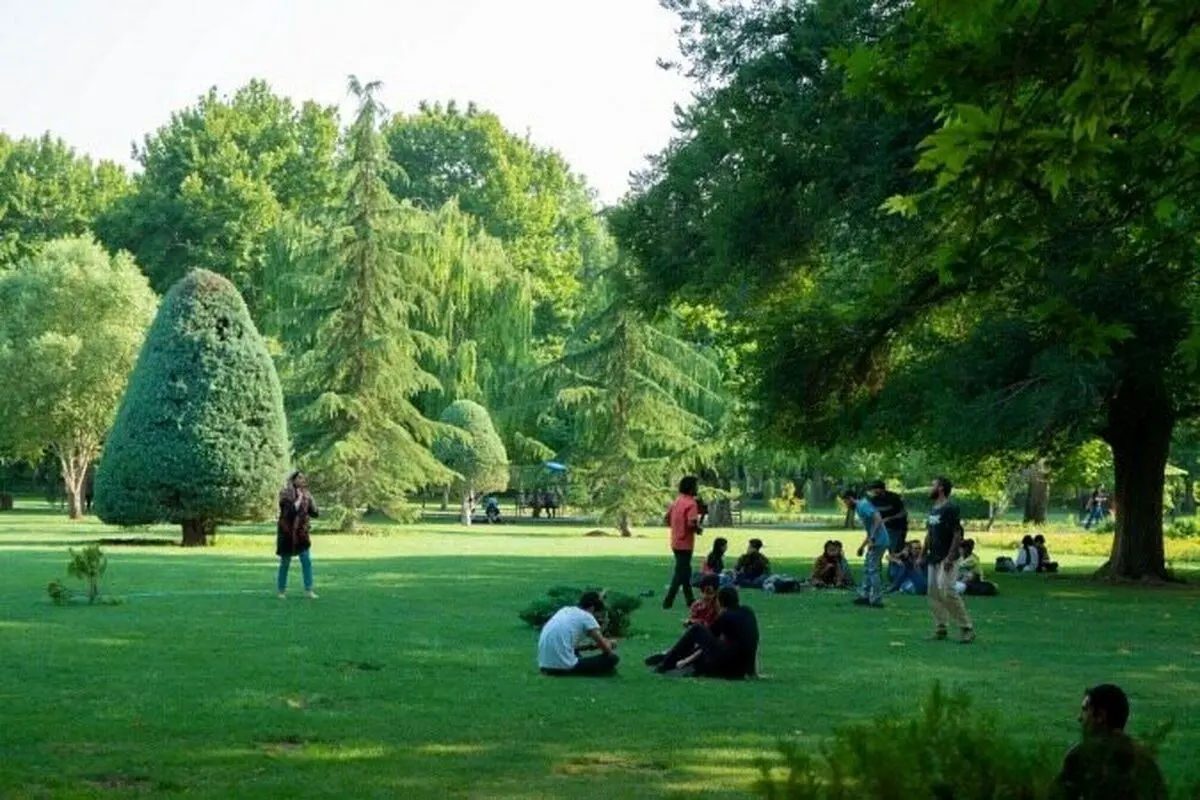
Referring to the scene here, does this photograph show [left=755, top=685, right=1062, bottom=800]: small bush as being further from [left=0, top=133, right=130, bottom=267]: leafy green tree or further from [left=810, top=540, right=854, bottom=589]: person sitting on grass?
[left=0, top=133, right=130, bottom=267]: leafy green tree

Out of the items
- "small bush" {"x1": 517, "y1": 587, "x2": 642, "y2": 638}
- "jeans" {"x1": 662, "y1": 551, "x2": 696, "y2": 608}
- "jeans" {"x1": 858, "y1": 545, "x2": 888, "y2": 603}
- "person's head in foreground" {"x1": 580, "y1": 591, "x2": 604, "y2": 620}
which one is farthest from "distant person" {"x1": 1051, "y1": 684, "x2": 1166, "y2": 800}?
"jeans" {"x1": 858, "y1": 545, "x2": 888, "y2": 603}

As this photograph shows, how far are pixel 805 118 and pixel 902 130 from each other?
79.1 inches

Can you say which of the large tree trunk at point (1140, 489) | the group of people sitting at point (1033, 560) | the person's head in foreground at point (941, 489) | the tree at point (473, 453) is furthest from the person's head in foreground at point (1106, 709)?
the tree at point (473, 453)

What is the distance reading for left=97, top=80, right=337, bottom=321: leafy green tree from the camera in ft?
264

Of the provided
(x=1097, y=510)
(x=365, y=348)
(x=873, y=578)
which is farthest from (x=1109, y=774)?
(x=1097, y=510)

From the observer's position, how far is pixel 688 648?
14984 mm

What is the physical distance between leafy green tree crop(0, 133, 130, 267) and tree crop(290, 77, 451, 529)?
117 feet

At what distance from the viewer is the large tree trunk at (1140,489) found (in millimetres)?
31312

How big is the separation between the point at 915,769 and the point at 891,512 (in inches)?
831

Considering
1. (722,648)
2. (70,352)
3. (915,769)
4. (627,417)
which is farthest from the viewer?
(70,352)

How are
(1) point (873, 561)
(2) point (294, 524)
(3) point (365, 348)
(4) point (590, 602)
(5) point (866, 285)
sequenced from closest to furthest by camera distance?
(4) point (590, 602)
(2) point (294, 524)
(1) point (873, 561)
(5) point (866, 285)
(3) point (365, 348)

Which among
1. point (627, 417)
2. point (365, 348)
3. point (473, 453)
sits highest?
point (365, 348)

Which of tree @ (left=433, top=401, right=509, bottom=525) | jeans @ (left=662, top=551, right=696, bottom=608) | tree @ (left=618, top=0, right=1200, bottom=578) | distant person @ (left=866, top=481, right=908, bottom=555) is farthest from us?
tree @ (left=433, top=401, right=509, bottom=525)

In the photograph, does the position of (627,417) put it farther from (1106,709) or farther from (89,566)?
(1106,709)
